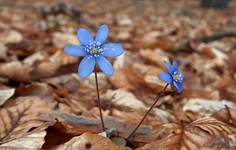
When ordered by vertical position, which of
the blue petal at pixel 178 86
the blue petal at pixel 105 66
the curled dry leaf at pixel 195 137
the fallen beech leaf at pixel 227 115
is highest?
the blue petal at pixel 105 66

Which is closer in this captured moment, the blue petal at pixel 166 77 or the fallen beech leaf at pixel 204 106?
the blue petal at pixel 166 77

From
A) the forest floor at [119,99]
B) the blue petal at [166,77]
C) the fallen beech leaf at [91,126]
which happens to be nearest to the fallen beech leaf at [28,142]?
the forest floor at [119,99]

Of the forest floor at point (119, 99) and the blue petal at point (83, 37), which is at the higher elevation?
the blue petal at point (83, 37)

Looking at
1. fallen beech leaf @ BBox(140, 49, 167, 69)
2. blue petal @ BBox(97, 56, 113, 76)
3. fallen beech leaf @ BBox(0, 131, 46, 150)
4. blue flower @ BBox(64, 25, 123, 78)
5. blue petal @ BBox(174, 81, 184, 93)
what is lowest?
fallen beech leaf @ BBox(140, 49, 167, 69)

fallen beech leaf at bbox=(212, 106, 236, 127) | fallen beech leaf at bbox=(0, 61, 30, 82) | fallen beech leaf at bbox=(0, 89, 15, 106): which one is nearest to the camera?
fallen beech leaf at bbox=(212, 106, 236, 127)

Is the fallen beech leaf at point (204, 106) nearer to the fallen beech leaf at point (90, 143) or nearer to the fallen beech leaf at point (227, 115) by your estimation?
Result: the fallen beech leaf at point (227, 115)

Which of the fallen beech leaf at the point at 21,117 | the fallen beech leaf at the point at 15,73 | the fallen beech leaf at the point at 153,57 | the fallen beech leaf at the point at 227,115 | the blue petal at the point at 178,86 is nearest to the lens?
the blue petal at the point at 178,86

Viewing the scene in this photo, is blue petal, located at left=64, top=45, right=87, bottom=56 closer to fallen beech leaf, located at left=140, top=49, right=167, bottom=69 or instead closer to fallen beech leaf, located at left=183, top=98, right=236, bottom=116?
fallen beech leaf, located at left=183, top=98, right=236, bottom=116

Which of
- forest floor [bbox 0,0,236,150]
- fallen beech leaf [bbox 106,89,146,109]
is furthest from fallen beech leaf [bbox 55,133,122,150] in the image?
fallen beech leaf [bbox 106,89,146,109]
